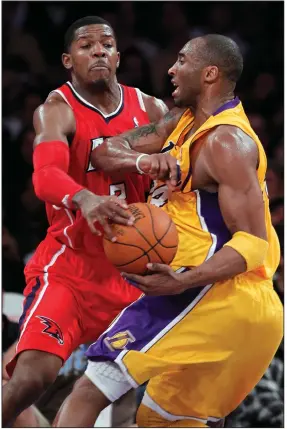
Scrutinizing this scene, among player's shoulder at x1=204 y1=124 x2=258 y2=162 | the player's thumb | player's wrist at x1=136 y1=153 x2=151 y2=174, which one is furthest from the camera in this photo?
player's wrist at x1=136 y1=153 x2=151 y2=174

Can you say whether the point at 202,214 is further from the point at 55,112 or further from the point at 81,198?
the point at 55,112

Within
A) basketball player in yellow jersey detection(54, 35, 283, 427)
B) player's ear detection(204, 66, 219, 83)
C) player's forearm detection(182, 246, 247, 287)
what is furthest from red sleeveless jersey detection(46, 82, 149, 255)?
player's forearm detection(182, 246, 247, 287)

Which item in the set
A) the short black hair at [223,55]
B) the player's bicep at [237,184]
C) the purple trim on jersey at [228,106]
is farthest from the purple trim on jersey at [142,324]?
the short black hair at [223,55]

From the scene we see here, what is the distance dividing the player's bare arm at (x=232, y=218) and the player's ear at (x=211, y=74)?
397 mm

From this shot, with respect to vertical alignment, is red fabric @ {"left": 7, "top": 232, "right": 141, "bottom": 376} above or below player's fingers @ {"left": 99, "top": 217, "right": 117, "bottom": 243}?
below

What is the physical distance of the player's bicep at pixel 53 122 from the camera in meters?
4.11

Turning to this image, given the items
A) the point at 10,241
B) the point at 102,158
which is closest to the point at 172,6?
the point at 10,241

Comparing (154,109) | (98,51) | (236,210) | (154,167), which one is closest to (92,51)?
(98,51)

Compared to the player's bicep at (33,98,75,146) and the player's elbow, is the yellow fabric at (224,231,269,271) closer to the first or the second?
the player's elbow

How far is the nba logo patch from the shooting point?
11.8 ft

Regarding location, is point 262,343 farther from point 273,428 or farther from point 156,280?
point 273,428

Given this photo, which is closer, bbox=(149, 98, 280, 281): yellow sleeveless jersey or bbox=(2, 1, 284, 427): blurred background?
bbox=(149, 98, 280, 281): yellow sleeveless jersey

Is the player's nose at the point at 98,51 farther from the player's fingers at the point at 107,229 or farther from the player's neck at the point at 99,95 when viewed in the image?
the player's fingers at the point at 107,229

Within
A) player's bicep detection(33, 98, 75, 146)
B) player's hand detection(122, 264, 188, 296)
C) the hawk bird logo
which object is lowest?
the hawk bird logo
